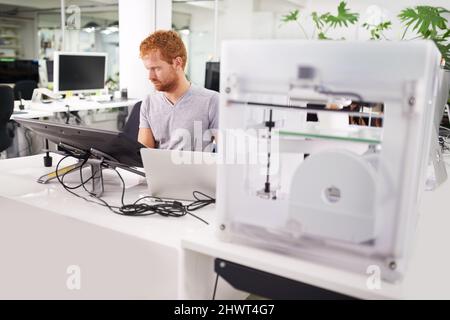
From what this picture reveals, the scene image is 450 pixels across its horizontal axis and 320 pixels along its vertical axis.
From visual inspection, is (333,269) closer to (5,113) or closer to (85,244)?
(85,244)

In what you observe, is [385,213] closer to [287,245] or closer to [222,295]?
[287,245]

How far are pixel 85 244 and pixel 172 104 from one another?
1.10 metres

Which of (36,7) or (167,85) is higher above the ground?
(36,7)

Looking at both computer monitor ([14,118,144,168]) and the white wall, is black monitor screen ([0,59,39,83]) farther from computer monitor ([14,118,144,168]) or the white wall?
computer monitor ([14,118,144,168])

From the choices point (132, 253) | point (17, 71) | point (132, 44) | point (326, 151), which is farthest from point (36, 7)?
point (326, 151)

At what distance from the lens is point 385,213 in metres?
0.81

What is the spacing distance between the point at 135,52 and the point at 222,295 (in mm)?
4717

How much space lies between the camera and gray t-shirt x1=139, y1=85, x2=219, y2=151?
2.17 m

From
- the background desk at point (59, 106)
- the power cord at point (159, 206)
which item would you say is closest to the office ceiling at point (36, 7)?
the background desk at point (59, 106)

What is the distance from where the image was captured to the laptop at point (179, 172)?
1.34 m

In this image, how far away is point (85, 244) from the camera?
126cm

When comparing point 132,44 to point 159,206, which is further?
point 132,44
